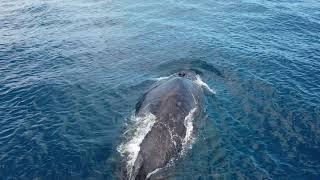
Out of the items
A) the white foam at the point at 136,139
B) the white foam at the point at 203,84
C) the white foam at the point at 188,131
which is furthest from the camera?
the white foam at the point at 203,84

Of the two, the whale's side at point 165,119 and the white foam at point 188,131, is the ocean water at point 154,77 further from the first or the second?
the whale's side at point 165,119

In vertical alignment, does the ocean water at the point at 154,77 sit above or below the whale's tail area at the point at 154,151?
below

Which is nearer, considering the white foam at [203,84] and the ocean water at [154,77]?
the ocean water at [154,77]

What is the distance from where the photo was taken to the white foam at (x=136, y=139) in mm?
35759

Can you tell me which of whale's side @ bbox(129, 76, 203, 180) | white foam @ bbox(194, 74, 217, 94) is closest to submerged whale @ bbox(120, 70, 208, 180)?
whale's side @ bbox(129, 76, 203, 180)

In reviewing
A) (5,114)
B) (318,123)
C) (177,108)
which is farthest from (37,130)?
(318,123)

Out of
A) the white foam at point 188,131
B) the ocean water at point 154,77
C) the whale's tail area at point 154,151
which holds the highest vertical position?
the whale's tail area at point 154,151

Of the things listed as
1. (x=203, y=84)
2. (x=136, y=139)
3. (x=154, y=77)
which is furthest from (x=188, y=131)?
(x=154, y=77)

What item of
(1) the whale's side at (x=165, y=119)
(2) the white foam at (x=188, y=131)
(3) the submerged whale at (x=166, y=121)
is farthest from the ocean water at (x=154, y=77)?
(1) the whale's side at (x=165, y=119)

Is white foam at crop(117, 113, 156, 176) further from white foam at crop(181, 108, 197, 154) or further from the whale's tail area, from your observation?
white foam at crop(181, 108, 197, 154)

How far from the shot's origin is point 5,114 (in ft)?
148

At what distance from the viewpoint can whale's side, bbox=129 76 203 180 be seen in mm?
34656

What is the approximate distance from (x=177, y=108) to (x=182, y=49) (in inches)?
924

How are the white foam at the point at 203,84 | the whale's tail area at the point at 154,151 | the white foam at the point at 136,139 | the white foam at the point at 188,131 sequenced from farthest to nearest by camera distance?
the white foam at the point at 203,84, the white foam at the point at 188,131, the white foam at the point at 136,139, the whale's tail area at the point at 154,151
